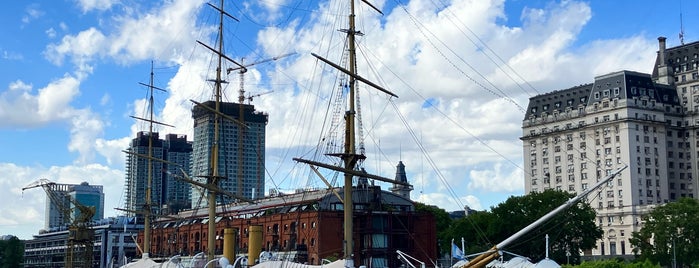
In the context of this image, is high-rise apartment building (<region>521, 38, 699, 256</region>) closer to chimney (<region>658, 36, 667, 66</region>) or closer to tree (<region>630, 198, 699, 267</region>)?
chimney (<region>658, 36, 667, 66</region>)

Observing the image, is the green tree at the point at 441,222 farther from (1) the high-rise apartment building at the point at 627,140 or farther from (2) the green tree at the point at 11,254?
(2) the green tree at the point at 11,254

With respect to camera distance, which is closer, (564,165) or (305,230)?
(305,230)

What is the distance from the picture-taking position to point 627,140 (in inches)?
6432

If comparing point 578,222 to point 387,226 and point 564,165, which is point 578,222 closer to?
point 387,226

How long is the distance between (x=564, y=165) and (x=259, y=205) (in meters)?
75.1

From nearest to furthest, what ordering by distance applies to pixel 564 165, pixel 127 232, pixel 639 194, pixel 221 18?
pixel 221 18 < pixel 639 194 < pixel 564 165 < pixel 127 232

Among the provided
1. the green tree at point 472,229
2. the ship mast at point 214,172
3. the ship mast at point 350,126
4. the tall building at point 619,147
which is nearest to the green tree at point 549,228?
the green tree at point 472,229

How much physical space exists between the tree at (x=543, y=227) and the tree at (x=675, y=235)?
26.2 feet

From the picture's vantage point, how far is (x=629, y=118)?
16412 cm

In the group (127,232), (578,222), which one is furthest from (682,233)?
(127,232)

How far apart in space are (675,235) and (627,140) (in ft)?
146

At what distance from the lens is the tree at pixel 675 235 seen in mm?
119812

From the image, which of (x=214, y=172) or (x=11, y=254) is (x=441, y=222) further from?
(x=11, y=254)

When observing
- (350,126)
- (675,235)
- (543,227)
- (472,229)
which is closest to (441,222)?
(472,229)
